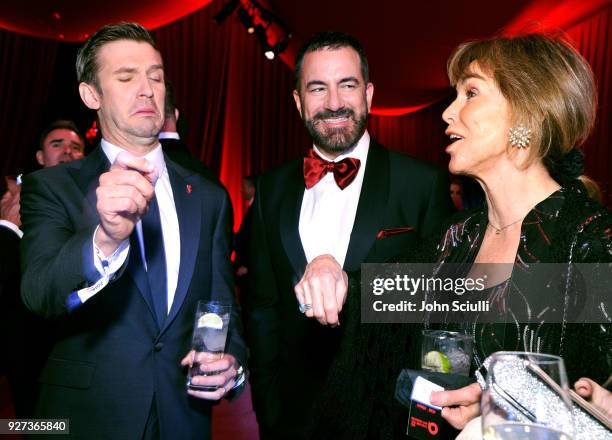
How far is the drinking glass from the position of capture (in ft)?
2.68

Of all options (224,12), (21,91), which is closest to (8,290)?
(224,12)

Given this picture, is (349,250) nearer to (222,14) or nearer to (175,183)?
(175,183)

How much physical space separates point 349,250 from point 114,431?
1.12 metres

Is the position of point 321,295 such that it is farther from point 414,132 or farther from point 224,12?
point 414,132

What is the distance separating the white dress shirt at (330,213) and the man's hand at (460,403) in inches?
42.3

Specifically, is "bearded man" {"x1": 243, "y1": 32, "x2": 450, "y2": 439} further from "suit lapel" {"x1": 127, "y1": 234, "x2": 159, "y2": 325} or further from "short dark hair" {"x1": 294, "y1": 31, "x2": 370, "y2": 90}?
"suit lapel" {"x1": 127, "y1": 234, "x2": 159, "y2": 325}

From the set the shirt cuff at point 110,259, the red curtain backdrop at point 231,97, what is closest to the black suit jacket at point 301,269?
the shirt cuff at point 110,259

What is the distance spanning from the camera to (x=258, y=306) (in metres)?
2.58

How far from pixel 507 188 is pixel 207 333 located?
113 cm

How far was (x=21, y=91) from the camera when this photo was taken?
24.4 feet

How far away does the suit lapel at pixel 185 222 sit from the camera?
6.39 feet

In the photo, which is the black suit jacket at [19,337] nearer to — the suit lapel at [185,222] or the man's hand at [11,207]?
the man's hand at [11,207]

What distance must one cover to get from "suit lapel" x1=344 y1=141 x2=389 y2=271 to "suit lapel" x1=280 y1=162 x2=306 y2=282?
0.69 ft

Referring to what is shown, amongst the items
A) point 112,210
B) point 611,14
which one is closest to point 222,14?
point 611,14
